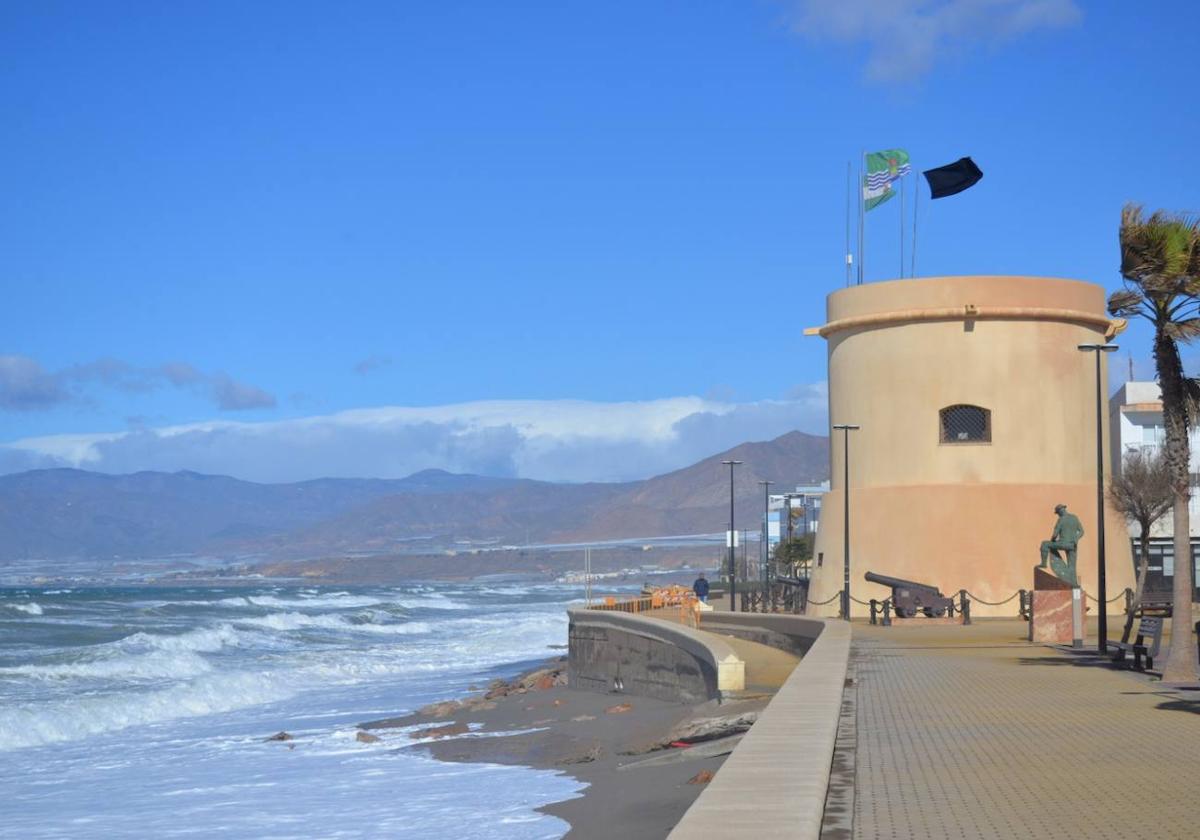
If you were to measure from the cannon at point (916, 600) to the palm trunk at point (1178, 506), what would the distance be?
11.7m

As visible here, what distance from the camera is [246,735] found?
961 inches

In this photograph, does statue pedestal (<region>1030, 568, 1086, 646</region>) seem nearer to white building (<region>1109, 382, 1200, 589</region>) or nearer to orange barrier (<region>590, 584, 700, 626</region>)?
orange barrier (<region>590, 584, 700, 626</region>)

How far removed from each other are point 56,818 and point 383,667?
24.2 meters

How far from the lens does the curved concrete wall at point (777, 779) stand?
20.9ft

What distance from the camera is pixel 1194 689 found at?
1410cm

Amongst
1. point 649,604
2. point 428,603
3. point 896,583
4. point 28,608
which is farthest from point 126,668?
point 428,603

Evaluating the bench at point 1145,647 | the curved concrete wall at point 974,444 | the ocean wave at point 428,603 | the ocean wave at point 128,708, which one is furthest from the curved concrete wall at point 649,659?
the ocean wave at point 428,603

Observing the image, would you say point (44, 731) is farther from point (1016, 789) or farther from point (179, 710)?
point (1016, 789)

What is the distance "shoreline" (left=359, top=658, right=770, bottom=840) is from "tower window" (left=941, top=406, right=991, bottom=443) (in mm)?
8285

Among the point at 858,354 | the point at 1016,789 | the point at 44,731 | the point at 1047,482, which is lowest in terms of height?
the point at 44,731

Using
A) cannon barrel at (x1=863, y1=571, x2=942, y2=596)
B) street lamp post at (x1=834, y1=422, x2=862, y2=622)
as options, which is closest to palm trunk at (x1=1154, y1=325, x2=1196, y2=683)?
cannon barrel at (x1=863, y1=571, x2=942, y2=596)

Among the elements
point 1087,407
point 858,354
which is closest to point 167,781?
point 858,354

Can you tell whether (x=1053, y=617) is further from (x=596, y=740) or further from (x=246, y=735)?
(x=246, y=735)

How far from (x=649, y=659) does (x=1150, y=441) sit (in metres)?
36.4
